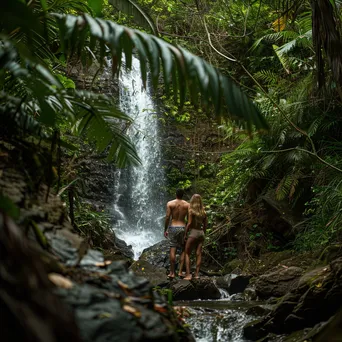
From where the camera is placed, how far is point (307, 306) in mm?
4367

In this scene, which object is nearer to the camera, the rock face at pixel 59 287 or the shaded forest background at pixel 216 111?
the rock face at pixel 59 287

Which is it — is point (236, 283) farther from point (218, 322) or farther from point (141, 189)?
point (141, 189)

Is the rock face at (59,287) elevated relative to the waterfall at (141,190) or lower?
elevated

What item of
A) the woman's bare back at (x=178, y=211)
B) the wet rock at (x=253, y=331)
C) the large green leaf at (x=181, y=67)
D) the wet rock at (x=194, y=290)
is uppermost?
the large green leaf at (x=181, y=67)

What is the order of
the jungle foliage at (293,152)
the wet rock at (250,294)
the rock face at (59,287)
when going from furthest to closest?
the jungle foliage at (293,152)
the wet rock at (250,294)
the rock face at (59,287)

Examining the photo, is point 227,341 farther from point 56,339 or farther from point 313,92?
point 313,92

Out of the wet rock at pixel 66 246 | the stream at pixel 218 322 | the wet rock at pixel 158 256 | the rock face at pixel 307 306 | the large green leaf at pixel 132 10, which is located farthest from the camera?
the wet rock at pixel 158 256

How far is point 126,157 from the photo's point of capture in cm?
412

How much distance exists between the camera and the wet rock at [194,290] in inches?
300

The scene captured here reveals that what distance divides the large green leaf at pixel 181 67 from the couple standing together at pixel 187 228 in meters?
6.07

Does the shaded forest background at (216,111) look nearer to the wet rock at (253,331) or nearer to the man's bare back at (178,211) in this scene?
the man's bare back at (178,211)

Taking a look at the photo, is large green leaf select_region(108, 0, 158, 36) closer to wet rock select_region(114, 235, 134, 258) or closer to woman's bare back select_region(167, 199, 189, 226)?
woman's bare back select_region(167, 199, 189, 226)

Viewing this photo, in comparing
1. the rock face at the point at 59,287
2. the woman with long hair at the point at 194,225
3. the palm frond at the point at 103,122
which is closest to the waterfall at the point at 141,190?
the woman with long hair at the point at 194,225

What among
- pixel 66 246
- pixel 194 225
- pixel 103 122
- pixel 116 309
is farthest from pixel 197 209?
pixel 116 309
